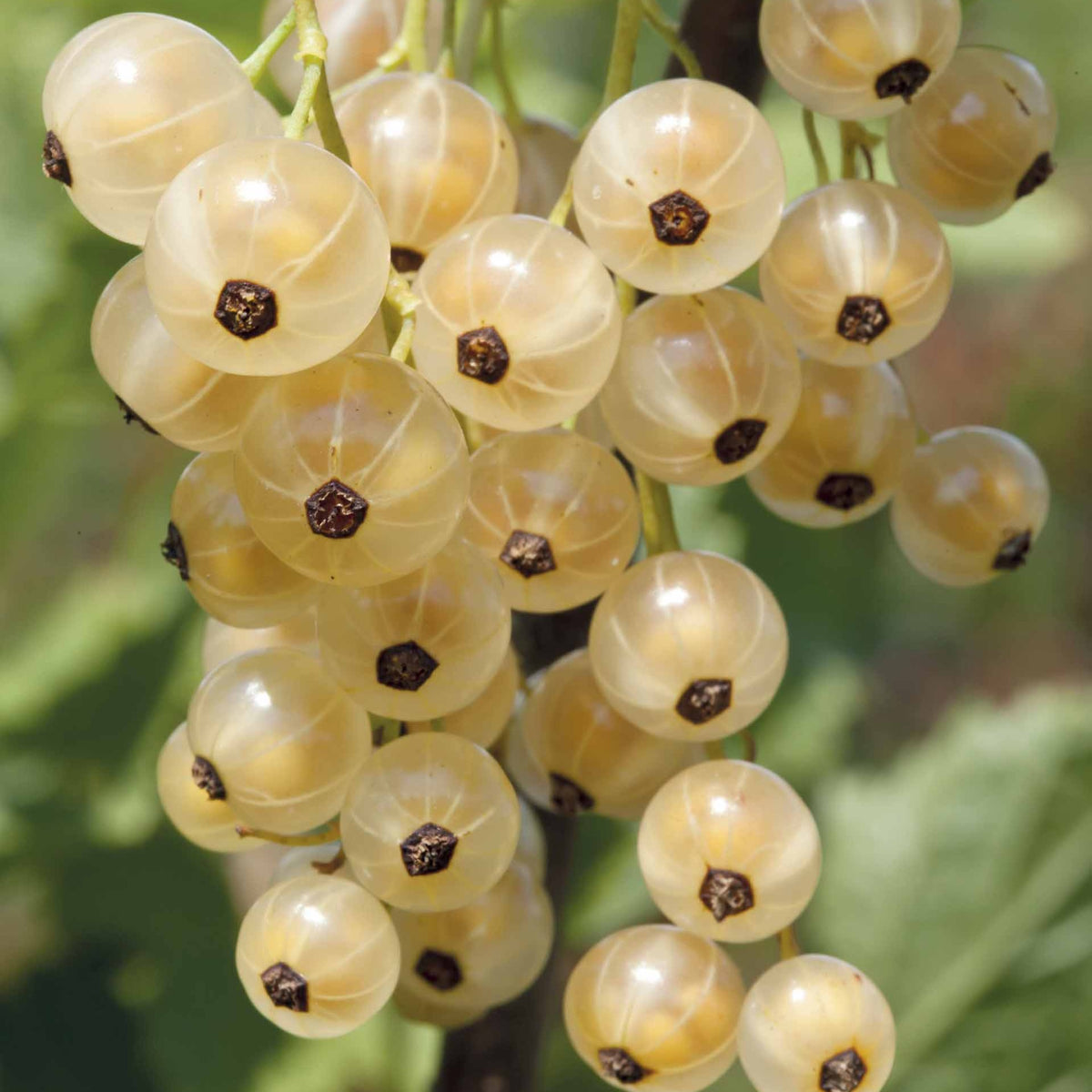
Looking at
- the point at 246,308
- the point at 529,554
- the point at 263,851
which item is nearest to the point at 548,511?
the point at 529,554

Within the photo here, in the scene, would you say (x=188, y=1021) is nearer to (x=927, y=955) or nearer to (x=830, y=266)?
(x=927, y=955)

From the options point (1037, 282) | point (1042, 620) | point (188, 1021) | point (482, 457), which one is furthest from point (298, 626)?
point (1037, 282)

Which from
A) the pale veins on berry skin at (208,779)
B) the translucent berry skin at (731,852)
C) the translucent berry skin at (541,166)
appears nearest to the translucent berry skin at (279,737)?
the pale veins on berry skin at (208,779)

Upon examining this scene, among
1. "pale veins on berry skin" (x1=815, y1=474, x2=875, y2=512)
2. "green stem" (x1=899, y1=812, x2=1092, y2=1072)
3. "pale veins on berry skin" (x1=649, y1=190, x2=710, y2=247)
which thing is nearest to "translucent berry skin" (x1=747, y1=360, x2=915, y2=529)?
"pale veins on berry skin" (x1=815, y1=474, x2=875, y2=512)

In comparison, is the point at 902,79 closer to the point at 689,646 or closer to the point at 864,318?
the point at 864,318

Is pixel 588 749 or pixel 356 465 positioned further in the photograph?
pixel 588 749

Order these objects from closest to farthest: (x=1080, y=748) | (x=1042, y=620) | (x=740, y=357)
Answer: (x=740, y=357), (x=1080, y=748), (x=1042, y=620)

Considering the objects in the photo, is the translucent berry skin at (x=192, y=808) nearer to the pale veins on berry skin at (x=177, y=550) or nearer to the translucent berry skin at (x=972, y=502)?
the pale veins on berry skin at (x=177, y=550)
